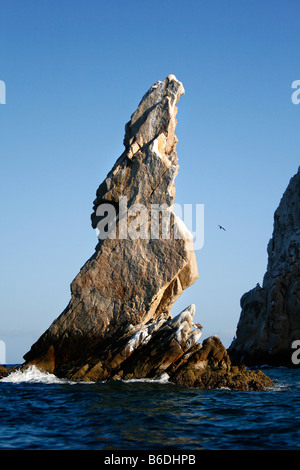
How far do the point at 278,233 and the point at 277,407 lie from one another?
44.7 m

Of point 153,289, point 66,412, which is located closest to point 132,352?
point 153,289

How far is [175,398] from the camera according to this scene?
702 inches

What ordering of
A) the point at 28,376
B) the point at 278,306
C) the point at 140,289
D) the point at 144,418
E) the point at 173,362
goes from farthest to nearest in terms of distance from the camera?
the point at 278,306 < the point at 140,289 < the point at 28,376 < the point at 173,362 < the point at 144,418

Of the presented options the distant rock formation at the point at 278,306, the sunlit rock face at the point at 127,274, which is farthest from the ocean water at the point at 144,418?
the distant rock formation at the point at 278,306

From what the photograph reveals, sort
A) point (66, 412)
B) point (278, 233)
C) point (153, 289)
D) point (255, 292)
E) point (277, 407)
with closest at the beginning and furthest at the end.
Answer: point (66, 412)
point (277, 407)
point (153, 289)
point (255, 292)
point (278, 233)

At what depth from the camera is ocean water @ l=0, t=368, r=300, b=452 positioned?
1153 centimetres

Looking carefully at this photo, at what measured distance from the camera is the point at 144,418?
14.2 meters

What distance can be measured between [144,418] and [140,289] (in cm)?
1118

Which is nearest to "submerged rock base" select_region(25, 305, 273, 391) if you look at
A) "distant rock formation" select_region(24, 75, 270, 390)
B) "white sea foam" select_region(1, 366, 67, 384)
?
"distant rock formation" select_region(24, 75, 270, 390)

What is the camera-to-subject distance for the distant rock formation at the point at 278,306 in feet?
165

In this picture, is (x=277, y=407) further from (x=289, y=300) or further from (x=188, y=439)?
(x=289, y=300)

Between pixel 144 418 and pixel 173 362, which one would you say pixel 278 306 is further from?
pixel 144 418

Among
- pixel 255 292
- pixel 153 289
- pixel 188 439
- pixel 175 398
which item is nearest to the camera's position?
pixel 188 439

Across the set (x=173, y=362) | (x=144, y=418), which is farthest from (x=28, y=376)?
(x=144, y=418)
